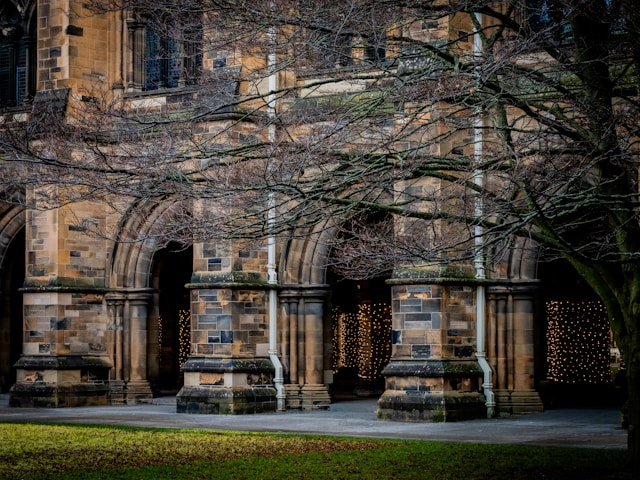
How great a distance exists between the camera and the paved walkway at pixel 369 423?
16.0 m

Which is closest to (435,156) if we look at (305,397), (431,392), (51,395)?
(431,392)

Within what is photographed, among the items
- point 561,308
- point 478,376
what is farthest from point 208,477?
point 561,308

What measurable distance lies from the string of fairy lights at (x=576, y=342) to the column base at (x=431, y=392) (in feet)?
16.6

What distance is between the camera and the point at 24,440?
15773mm

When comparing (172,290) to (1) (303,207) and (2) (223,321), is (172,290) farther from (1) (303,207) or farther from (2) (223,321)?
(1) (303,207)

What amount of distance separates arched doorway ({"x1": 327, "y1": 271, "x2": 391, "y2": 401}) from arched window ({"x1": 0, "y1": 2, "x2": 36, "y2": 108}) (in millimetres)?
7062

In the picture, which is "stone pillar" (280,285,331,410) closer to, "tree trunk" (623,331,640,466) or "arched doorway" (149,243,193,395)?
"arched doorway" (149,243,193,395)

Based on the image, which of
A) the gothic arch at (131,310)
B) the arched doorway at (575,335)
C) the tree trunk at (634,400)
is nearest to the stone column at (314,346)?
the gothic arch at (131,310)

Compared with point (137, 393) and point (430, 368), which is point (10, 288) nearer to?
point (137, 393)

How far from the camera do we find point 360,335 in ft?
87.7

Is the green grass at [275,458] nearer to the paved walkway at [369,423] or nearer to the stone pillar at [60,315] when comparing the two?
the paved walkway at [369,423]

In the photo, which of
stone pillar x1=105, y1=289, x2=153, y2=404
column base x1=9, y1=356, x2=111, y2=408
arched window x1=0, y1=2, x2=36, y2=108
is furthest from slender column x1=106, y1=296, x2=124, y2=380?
arched window x1=0, y1=2, x2=36, y2=108

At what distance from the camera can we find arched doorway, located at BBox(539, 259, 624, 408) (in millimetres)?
23750

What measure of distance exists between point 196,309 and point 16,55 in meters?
7.72
